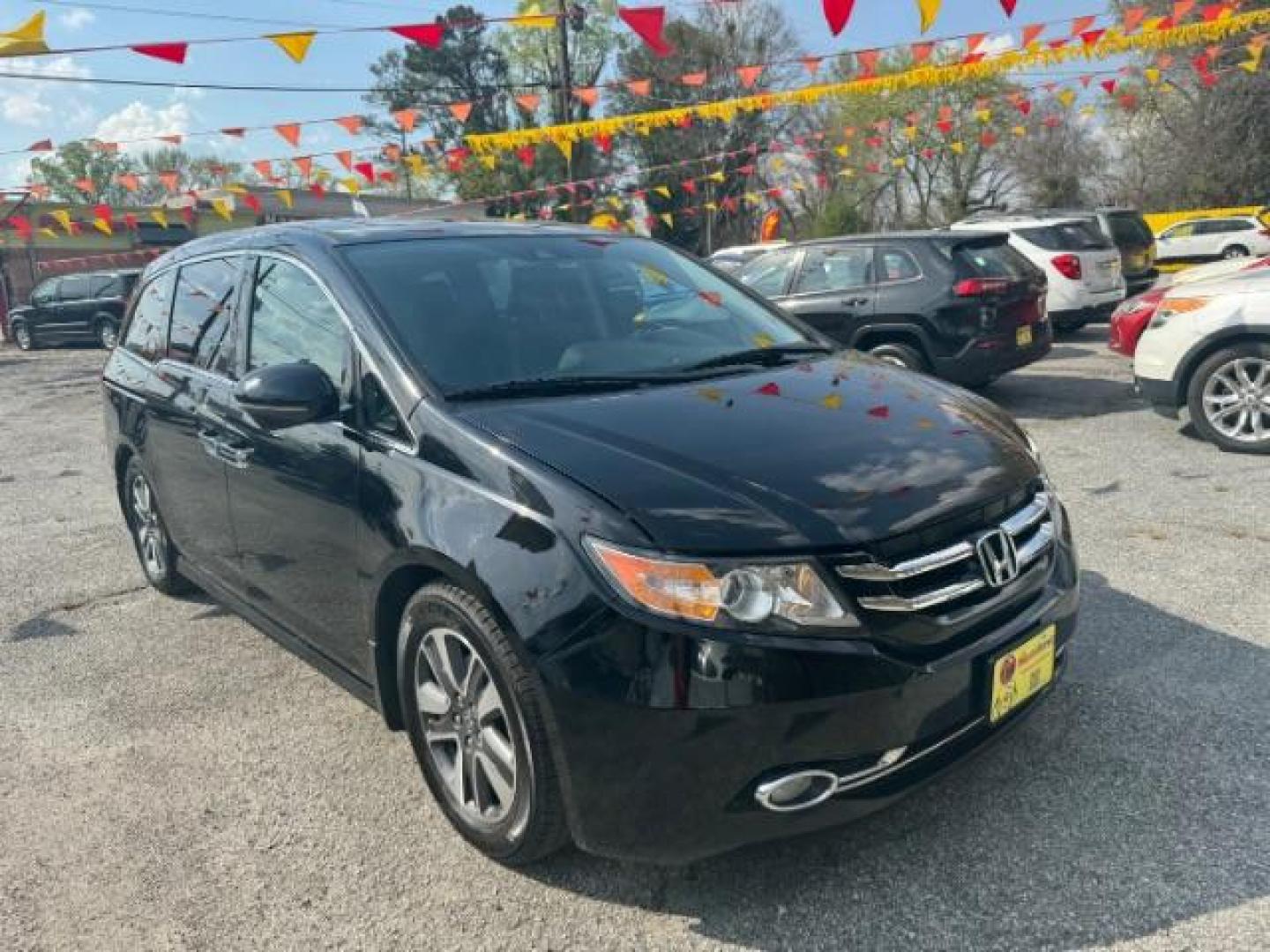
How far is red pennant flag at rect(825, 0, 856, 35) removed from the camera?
300 inches

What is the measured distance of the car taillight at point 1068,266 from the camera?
1107 centimetres

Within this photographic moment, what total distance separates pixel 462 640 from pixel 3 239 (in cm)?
3251

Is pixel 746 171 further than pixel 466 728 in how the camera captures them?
Yes

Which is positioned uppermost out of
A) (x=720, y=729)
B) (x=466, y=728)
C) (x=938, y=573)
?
(x=938, y=573)

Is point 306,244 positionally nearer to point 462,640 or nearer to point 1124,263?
point 462,640

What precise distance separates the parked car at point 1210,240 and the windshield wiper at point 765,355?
24.1 m

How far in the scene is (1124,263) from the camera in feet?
42.0

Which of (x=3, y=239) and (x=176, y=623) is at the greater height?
(x=3, y=239)

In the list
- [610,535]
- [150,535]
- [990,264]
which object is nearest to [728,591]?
[610,535]

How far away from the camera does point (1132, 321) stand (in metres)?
7.86

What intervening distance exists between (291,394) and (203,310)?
1370 millimetres

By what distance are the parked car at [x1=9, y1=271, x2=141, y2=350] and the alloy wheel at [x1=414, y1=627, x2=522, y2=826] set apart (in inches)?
781

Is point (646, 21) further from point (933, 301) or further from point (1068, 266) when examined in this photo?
point (1068, 266)

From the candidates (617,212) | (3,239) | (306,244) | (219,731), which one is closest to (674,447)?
(306,244)
